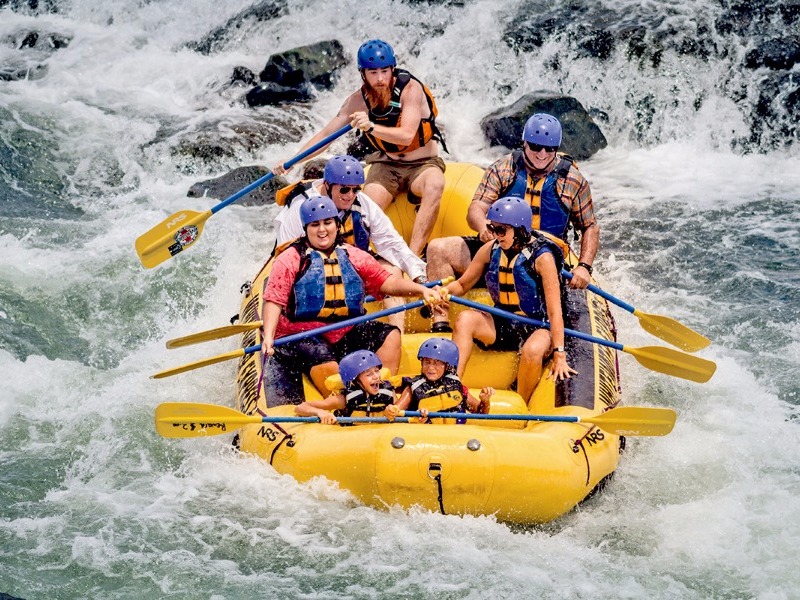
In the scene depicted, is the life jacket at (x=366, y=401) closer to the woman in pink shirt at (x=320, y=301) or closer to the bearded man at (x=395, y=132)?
the woman in pink shirt at (x=320, y=301)

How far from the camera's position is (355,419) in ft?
20.6

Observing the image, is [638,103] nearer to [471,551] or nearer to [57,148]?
[57,148]

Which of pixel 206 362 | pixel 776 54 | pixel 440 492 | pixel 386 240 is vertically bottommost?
pixel 440 492

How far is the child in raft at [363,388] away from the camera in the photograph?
20.8 ft

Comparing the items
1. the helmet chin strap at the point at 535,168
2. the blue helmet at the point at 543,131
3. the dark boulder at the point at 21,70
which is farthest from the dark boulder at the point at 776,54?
the dark boulder at the point at 21,70

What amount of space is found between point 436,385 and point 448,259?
1.30 metres

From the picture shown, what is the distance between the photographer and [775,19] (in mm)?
13102

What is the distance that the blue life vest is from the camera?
7480 millimetres

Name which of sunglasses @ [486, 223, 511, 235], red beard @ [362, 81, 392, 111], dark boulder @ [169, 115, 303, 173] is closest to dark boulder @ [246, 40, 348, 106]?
dark boulder @ [169, 115, 303, 173]

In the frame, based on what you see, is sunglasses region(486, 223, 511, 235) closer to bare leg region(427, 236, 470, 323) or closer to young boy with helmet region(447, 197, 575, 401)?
young boy with helmet region(447, 197, 575, 401)

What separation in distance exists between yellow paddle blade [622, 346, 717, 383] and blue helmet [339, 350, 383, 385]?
65.2 inches

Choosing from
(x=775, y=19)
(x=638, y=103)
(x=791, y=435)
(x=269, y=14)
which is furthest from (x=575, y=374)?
(x=269, y=14)

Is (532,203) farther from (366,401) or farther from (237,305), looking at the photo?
(237,305)

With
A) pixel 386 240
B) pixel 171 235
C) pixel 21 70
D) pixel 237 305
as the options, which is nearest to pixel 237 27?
pixel 21 70
